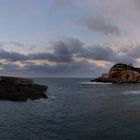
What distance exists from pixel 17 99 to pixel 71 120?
988 inches

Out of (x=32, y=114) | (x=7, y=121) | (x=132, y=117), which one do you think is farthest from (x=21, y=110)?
(x=132, y=117)

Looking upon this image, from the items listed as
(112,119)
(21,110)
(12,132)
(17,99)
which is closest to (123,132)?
(112,119)

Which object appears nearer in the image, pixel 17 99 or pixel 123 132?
pixel 123 132

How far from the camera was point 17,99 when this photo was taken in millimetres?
65750

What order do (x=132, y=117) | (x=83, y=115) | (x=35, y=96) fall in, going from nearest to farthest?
(x=132, y=117), (x=83, y=115), (x=35, y=96)

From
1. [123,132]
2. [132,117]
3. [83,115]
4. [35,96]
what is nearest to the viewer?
[123,132]

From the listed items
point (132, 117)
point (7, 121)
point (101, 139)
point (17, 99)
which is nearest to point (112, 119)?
point (132, 117)

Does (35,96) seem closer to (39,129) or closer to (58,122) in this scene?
(58,122)

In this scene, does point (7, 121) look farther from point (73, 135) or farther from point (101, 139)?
point (101, 139)

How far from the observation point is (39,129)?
37.2m

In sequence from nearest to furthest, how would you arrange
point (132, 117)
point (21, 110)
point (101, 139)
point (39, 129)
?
point (101, 139) → point (39, 129) → point (132, 117) → point (21, 110)

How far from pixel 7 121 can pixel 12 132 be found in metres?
7.16

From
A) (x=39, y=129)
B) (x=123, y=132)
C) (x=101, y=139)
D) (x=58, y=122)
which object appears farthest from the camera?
(x=58, y=122)

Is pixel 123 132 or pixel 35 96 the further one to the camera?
pixel 35 96
